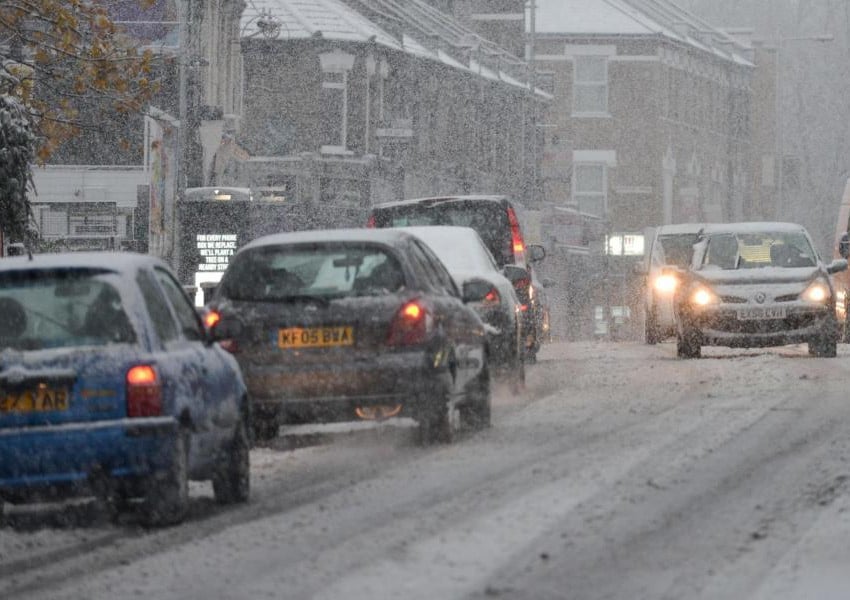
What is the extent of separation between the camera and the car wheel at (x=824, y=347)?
25359mm

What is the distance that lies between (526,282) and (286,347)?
35.5 feet

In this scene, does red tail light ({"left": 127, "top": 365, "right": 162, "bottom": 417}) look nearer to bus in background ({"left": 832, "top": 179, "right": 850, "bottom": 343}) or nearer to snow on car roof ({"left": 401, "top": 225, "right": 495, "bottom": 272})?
snow on car roof ({"left": 401, "top": 225, "right": 495, "bottom": 272})

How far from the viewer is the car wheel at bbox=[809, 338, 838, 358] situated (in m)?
25.4

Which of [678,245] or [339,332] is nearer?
[339,332]

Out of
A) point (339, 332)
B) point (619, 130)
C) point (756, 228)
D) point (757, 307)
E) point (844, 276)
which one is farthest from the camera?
point (619, 130)

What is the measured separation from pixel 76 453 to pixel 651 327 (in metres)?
23.0

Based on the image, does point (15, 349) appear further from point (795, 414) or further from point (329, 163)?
point (329, 163)

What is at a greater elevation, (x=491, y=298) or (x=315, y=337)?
(x=491, y=298)

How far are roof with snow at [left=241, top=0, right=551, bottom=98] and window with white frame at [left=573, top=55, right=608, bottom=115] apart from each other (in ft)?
33.3

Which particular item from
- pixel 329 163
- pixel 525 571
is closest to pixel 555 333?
pixel 329 163

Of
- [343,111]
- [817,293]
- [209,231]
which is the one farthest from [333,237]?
[343,111]

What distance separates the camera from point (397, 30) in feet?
198

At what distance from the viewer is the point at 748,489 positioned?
37.9 feet

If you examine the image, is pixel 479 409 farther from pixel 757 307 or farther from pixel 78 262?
pixel 757 307
